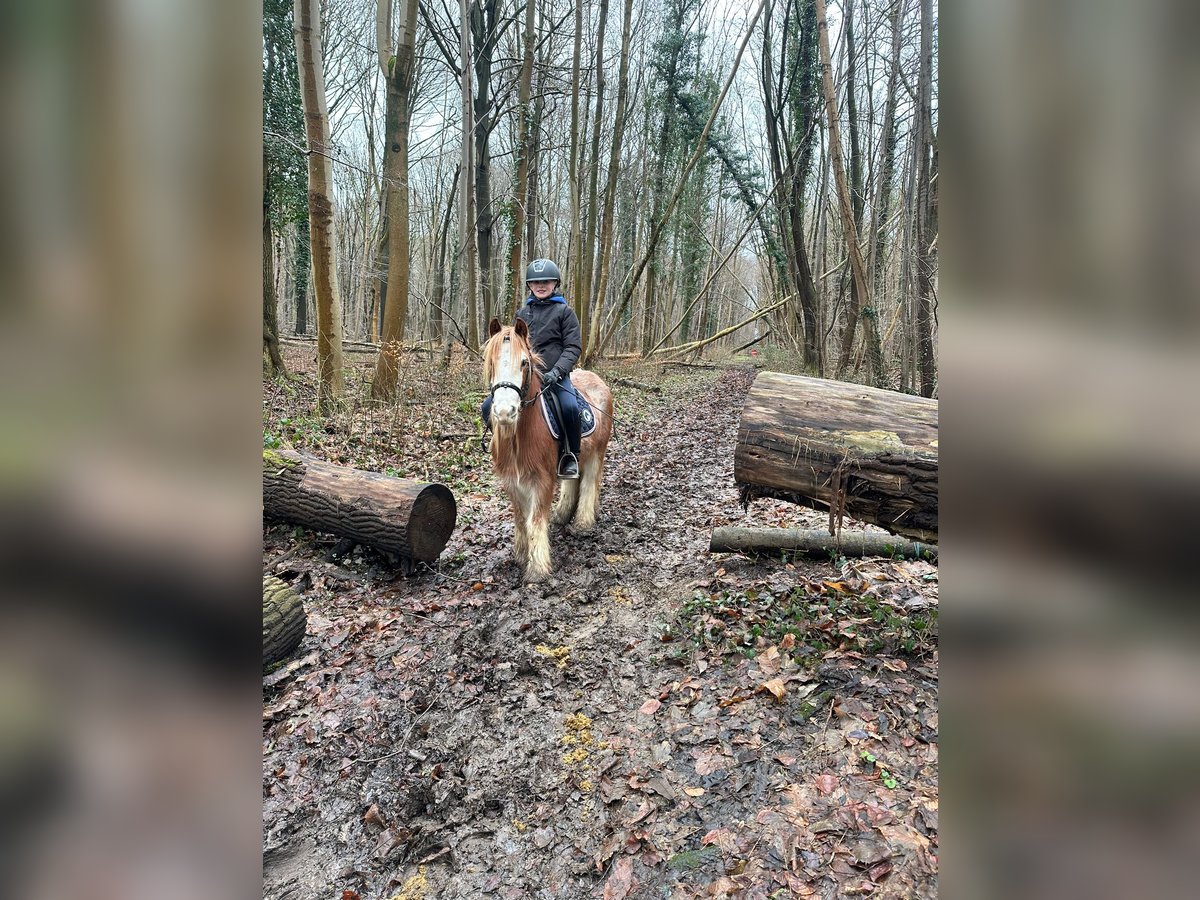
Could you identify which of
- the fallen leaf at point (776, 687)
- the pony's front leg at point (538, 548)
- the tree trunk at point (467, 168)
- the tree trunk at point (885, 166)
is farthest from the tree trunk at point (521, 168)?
the fallen leaf at point (776, 687)

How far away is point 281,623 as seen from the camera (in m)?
4.12

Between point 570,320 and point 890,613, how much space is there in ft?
12.4

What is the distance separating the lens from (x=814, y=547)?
4848 mm

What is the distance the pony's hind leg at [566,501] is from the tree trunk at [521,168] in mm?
7226

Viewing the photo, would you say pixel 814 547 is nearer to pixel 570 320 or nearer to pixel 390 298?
pixel 570 320

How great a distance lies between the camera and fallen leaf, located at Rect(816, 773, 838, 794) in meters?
2.79

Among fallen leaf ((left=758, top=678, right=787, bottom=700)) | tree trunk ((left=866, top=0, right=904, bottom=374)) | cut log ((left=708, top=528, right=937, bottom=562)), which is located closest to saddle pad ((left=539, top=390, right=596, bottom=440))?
cut log ((left=708, top=528, right=937, bottom=562))

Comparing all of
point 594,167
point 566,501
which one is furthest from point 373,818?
point 594,167

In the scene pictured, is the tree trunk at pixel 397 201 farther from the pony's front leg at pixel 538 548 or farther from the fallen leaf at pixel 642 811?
the fallen leaf at pixel 642 811

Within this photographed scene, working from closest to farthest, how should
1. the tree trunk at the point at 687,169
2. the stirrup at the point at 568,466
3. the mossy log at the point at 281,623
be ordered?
the mossy log at the point at 281,623
the stirrup at the point at 568,466
the tree trunk at the point at 687,169

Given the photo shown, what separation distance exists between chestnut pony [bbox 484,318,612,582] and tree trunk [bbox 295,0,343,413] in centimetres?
480

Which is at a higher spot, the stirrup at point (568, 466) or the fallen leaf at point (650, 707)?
the stirrup at point (568, 466)

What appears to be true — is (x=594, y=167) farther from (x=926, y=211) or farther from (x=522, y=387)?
(x=522, y=387)

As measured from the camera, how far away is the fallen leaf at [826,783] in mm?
2795
